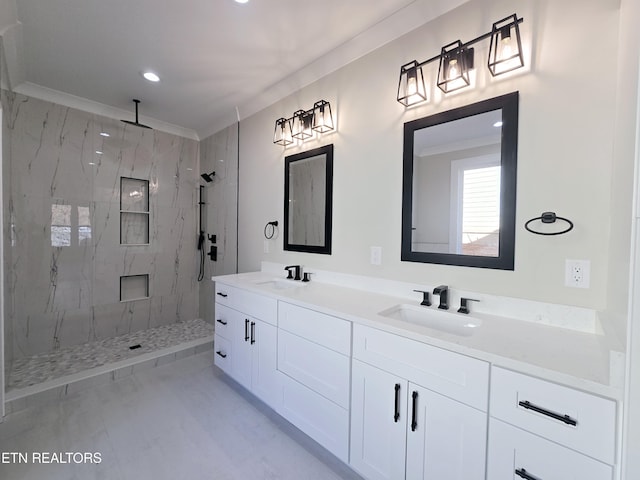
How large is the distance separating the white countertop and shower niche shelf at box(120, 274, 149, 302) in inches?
114

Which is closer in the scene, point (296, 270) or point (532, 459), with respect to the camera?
point (532, 459)

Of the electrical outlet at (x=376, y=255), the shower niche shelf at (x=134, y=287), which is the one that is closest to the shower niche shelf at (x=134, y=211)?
the shower niche shelf at (x=134, y=287)

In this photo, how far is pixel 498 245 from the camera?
1397 millimetres

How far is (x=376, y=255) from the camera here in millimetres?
1892

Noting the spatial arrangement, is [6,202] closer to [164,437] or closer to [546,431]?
[164,437]

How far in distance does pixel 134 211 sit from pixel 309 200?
8.21ft

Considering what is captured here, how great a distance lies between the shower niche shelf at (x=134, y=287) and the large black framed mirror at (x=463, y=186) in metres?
3.40

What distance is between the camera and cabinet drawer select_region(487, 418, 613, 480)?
81 cm

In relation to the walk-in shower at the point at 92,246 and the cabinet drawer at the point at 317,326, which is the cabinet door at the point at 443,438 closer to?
the cabinet drawer at the point at 317,326

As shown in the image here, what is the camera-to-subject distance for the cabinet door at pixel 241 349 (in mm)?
2115

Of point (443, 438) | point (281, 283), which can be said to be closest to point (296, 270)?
point (281, 283)

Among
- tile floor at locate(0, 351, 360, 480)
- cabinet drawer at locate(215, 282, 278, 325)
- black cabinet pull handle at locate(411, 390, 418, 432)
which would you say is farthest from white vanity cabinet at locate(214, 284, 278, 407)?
black cabinet pull handle at locate(411, 390, 418, 432)

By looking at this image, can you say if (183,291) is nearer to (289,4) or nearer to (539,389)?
(289,4)

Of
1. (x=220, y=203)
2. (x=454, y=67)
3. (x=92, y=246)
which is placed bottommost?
(x=92, y=246)
